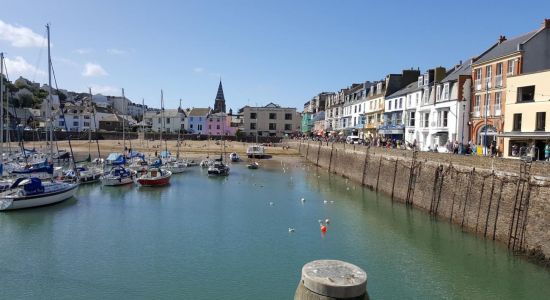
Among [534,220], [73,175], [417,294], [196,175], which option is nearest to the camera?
[417,294]

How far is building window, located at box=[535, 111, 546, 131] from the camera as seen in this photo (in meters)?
28.4

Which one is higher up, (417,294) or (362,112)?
(362,112)

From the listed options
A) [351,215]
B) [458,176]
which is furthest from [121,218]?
[458,176]

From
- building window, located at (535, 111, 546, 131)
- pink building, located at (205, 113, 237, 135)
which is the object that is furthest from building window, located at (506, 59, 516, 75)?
pink building, located at (205, 113, 237, 135)

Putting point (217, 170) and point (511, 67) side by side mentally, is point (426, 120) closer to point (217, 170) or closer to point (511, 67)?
point (511, 67)

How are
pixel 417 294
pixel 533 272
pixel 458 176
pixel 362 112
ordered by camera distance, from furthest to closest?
pixel 362 112 < pixel 458 176 < pixel 533 272 < pixel 417 294

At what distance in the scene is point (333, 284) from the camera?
6.28 meters

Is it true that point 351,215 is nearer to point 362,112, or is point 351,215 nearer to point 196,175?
point 196,175

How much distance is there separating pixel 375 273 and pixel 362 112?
5685 centimetres

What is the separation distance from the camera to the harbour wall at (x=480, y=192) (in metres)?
20.3

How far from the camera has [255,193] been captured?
42.2m

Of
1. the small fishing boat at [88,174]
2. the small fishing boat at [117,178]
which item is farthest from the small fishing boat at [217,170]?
the small fishing boat at [88,174]

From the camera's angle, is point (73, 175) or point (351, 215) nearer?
point (351, 215)

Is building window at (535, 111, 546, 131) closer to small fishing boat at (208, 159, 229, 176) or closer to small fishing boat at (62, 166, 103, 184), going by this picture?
small fishing boat at (208, 159, 229, 176)
